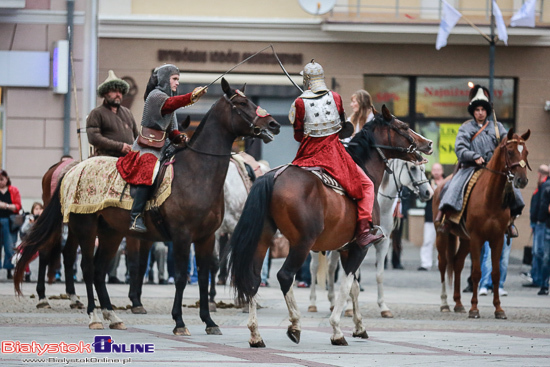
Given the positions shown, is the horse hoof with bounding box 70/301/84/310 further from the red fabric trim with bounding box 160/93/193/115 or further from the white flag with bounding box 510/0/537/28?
the white flag with bounding box 510/0/537/28

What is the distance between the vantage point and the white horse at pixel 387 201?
13047mm

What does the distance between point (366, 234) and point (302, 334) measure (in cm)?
135

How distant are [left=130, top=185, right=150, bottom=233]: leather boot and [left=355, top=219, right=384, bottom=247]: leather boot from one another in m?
2.23

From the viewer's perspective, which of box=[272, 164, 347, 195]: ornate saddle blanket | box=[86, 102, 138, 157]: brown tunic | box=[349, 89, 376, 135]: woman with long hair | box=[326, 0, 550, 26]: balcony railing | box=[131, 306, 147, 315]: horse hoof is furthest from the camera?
box=[326, 0, 550, 26]: balcony railing

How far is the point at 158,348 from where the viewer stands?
888 centimetres

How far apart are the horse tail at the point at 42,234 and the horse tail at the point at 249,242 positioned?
117 inches

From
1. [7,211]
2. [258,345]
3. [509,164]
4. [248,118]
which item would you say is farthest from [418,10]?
[258,345]

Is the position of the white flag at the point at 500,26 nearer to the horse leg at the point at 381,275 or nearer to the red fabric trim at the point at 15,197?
the horse leg at the point at 381,275

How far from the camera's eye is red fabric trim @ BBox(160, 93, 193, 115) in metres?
10.1

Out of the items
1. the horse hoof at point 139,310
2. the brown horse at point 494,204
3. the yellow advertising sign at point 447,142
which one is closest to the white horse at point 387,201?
the brown horse at point 494,204

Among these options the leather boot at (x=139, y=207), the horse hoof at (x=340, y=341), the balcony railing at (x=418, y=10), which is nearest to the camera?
the horse hoof at (x=340, y=341)

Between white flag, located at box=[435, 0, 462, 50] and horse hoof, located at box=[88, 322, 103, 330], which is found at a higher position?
white flag, located at box=[435, 0, 462, 50]

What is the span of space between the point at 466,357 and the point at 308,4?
53.9 feet

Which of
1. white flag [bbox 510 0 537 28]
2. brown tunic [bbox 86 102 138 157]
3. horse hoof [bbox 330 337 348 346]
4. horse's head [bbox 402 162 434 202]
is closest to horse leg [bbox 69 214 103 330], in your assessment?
brown tunic [bbox 86 102 138 157]
